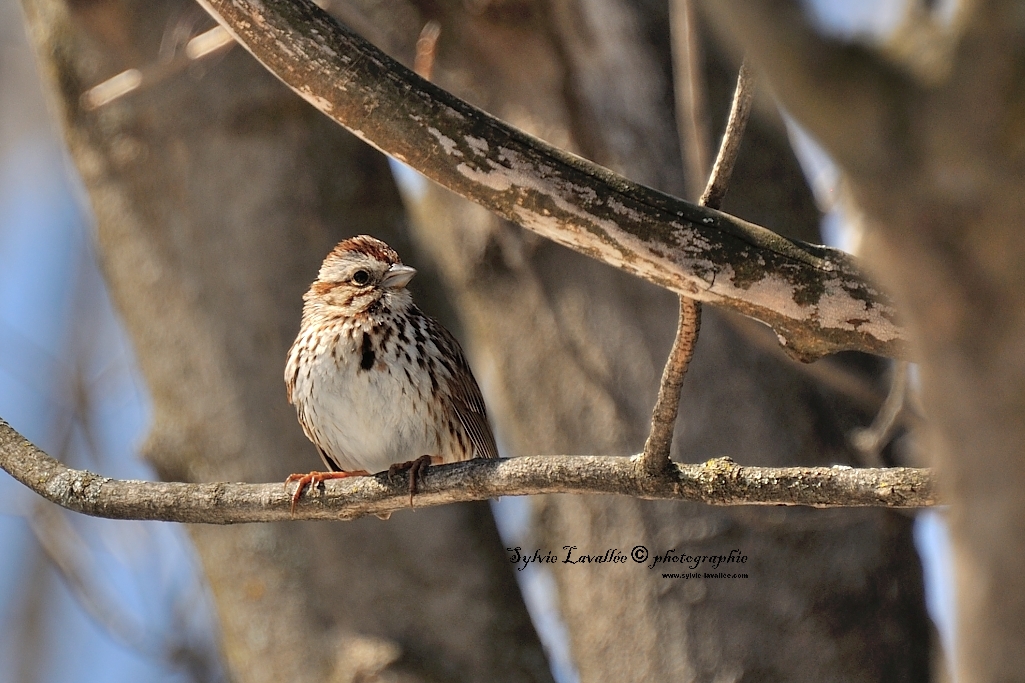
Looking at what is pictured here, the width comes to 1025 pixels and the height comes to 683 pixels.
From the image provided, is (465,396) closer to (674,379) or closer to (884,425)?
(884,425)

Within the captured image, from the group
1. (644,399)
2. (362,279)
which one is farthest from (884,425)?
(362,279)

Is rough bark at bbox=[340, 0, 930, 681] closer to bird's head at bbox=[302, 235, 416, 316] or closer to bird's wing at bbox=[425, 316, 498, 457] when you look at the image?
bird's wing at bbox=[425, 316, 498, 457]

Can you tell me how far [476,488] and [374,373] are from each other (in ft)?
4.51

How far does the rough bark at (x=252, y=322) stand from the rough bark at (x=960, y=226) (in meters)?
3.26

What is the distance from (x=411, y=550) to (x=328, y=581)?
347 millimetres

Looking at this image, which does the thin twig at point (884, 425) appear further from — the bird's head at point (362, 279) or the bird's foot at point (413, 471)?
the bird's head at point (362, 279)

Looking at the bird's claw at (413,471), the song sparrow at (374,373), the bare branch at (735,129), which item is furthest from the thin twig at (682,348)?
the song sparrow at (374,373)

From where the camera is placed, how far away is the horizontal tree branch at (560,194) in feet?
9.25

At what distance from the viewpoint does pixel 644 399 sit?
457 centimetres

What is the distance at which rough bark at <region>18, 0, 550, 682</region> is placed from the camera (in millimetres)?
4457

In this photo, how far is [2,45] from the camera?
357 inches

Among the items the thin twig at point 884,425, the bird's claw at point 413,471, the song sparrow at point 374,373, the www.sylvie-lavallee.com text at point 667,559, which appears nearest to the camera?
the bird's claw at point 413,471

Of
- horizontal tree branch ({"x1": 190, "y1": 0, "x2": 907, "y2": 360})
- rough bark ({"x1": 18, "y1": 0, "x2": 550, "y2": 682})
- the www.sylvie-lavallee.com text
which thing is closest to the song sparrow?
rough bark ({"x1": 18, "y1": 0, "x2": 550, "y2": 682})

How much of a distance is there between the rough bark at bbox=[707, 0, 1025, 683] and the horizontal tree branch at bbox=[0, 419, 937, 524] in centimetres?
117
